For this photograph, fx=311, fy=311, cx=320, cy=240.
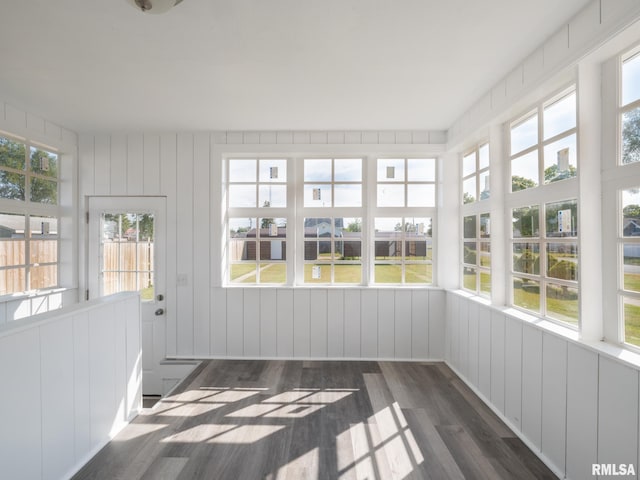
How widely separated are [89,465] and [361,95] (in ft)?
10.4

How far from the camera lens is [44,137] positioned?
3109 millimetres

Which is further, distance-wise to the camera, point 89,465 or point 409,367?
point 409,367

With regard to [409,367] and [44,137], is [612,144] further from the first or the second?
[44,137]

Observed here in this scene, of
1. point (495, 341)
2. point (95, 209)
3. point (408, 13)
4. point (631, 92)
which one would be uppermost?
point (408, 13)

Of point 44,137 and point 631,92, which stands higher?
point 44,137

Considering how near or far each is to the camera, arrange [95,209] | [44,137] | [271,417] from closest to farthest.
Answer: [271,417]
[44,137]
[95,209]

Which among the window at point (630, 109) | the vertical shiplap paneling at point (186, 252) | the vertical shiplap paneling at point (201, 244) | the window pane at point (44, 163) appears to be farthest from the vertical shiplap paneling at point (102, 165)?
the window at point (630, 109)

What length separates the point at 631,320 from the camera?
5.06ft

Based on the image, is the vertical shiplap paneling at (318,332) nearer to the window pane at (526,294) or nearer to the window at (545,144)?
the window pane at (526,294)

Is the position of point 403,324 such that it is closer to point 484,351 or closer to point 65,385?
point 484,351

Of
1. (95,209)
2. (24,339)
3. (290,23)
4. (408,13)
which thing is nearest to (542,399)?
(408,13)

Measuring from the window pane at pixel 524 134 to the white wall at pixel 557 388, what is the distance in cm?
125

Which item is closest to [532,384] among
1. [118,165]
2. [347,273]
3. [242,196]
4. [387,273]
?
[387,273]

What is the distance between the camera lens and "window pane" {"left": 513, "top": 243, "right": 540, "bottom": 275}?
2.20 m
